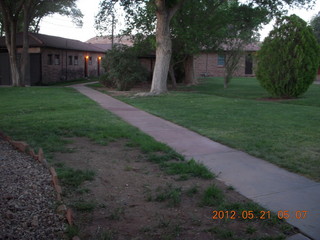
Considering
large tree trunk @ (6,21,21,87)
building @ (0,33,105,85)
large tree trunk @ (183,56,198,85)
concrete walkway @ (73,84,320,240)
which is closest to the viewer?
concrete walkway @ (73,84,320,240)

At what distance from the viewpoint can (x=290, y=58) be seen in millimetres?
15680

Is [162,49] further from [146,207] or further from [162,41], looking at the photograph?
[146,207]

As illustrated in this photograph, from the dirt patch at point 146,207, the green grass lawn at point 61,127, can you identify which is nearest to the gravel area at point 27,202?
the dirt patch at point 146,207

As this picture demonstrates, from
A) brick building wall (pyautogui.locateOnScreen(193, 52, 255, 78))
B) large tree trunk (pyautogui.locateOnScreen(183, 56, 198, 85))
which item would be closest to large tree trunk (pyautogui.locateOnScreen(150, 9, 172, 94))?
large tree trunk (pyautogui.locateOnScreen(183, 56, 198, 85))

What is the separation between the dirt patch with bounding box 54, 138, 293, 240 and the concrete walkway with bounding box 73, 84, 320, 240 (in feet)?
0.73

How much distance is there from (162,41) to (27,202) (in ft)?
50.3

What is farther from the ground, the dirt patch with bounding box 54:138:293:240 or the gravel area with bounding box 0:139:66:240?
the gravel area with bounding box 0:139:66:240

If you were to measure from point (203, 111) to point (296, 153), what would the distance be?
564cm

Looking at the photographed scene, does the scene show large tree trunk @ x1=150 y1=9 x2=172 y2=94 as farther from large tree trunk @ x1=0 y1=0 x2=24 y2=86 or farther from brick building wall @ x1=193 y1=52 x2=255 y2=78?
brick building wall @ x1=193 y1=52 x2=255 y2=78

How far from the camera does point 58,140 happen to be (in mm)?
7133

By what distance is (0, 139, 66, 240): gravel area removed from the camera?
3262mm
